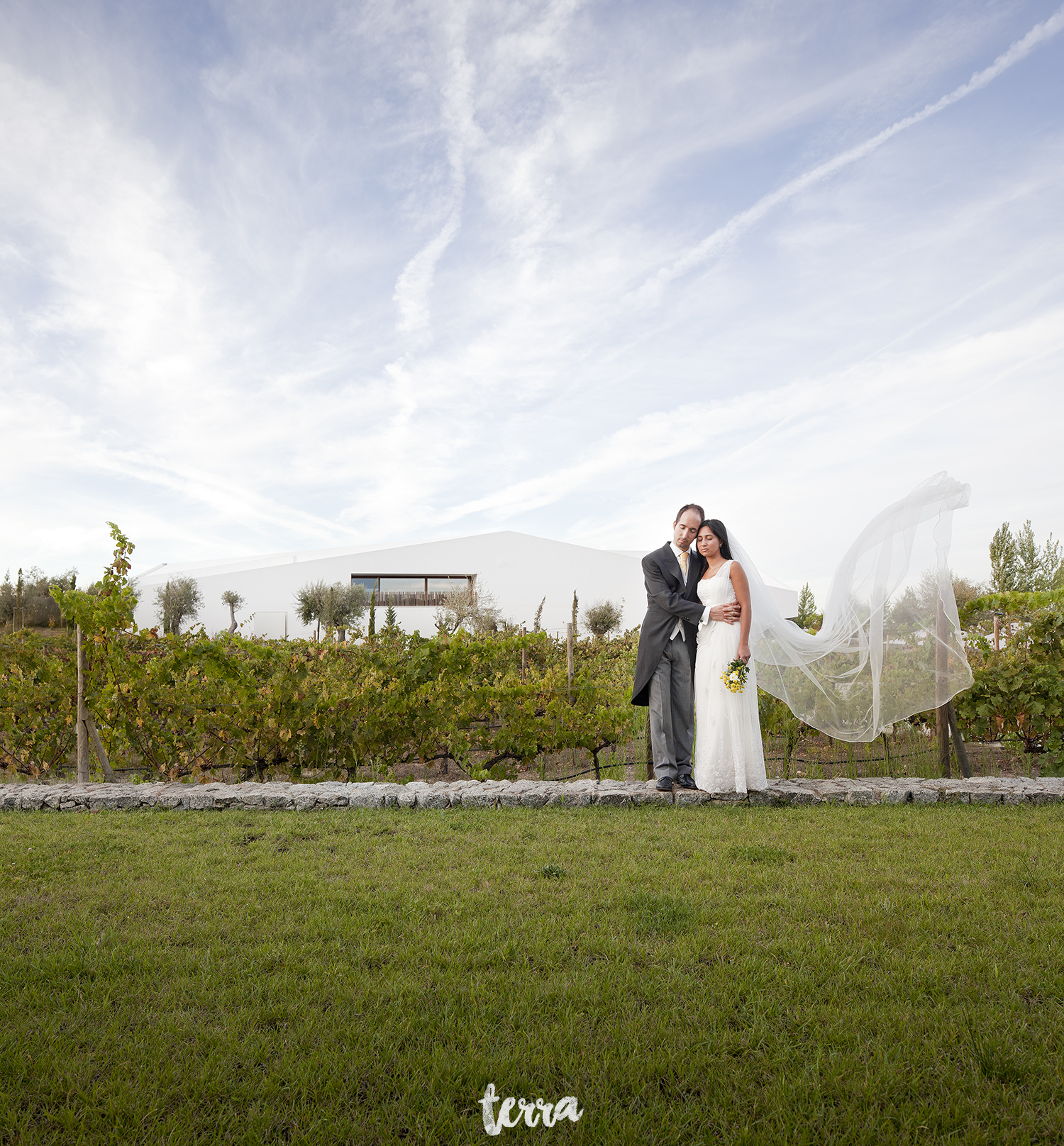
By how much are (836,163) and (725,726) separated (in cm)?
658

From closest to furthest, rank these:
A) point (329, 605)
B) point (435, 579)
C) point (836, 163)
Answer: point (836, 163) → point (329, 605) → point (435, 579)

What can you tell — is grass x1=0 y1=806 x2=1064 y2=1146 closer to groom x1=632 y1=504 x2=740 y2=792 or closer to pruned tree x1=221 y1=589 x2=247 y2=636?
groom x1=632 y1=504 x2=740 y2=792

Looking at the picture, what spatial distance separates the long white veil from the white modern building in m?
35.7

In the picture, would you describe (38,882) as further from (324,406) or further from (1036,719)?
(324,406)

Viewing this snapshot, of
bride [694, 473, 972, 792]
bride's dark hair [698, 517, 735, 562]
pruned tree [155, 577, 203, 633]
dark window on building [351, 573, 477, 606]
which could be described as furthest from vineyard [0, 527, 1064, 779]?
dark window on building [351, 573, 477, 606]

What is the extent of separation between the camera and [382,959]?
2.29 m

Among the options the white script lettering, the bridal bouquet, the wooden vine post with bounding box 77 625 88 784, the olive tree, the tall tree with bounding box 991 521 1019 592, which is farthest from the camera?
the olive tree

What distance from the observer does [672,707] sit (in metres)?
5.02

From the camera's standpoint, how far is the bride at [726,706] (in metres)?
4.69

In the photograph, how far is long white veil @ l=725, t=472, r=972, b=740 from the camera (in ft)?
15.2

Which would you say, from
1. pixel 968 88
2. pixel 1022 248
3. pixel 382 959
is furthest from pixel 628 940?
pixel 1022 248

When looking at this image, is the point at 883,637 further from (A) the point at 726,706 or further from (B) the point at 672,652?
(B) the point at 672,652

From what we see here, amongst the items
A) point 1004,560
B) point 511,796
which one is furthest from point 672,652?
point 1004,560

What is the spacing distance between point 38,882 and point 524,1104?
261 centimetres
